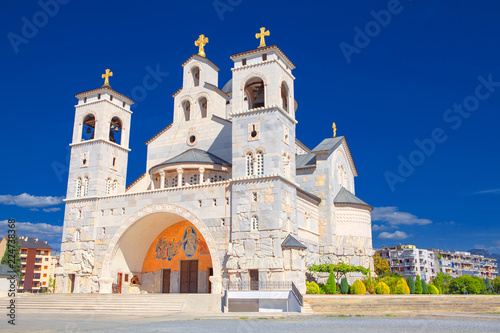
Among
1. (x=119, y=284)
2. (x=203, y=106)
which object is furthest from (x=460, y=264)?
(x=119, y=284)

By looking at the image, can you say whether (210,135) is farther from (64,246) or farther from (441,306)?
(441,306)

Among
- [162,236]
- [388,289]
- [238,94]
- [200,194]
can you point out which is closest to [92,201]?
[162,236]

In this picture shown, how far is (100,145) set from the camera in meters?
33.2

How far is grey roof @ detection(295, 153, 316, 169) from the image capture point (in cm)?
3409

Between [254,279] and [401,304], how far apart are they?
7794mm

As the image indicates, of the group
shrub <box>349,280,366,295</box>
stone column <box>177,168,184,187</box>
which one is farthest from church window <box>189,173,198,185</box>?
shrub <box>349,280,366,295</box>

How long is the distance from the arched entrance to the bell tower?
4114 mm

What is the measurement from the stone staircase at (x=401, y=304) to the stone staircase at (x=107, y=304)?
21.7 feet

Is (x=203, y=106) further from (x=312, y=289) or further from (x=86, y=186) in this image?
(x=312, y=289)

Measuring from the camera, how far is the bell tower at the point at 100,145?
32.9m

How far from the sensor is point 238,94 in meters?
28.6

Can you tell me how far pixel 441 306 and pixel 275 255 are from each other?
836 cm

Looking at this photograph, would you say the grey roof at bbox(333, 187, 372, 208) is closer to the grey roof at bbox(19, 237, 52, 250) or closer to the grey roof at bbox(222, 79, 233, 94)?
the grey roof at bbox(222, 79, 233, 94)

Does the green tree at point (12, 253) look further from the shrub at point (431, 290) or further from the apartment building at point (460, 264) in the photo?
the apartment building at point (460, 264)
